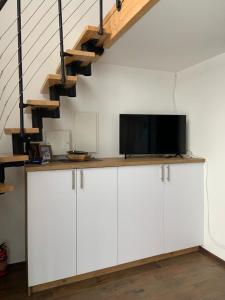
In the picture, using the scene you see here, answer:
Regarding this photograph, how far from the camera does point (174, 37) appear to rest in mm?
2180

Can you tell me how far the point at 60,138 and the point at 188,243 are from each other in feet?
6.40

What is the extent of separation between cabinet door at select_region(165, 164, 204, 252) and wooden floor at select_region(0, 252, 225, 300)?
269 mm

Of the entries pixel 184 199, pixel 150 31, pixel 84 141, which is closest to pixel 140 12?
pixel 150 31

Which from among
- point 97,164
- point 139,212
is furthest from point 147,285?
point 97,164

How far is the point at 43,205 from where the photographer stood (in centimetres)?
208

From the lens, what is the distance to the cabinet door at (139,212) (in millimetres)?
2404

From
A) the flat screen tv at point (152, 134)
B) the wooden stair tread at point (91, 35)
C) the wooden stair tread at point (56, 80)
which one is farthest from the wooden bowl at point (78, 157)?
the wooden stair tread at point (91, 35)

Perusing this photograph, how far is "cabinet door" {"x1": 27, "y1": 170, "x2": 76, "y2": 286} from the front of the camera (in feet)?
6.72

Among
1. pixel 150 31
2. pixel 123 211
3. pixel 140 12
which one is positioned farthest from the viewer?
pixel 123 211

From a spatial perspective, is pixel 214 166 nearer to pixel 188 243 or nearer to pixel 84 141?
pixel 188 243

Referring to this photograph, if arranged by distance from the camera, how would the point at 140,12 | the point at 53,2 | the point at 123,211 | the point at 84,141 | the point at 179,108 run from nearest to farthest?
the point at 140,12
the point at 123,211
the point at 53,2
the point at 84,141
the point at 179,108

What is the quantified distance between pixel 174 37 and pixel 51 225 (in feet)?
6.86

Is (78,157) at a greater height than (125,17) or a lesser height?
lesser

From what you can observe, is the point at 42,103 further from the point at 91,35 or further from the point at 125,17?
the point at 125,17
